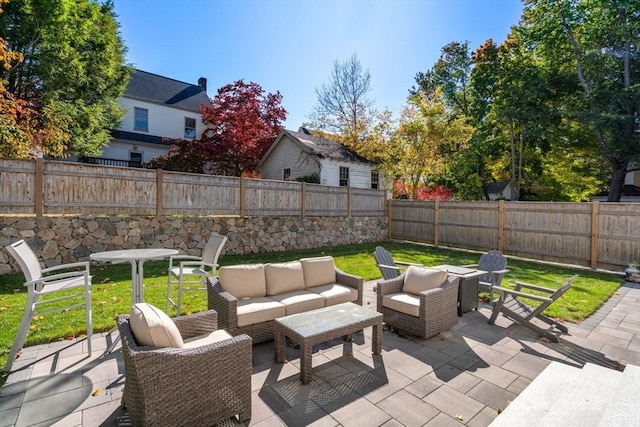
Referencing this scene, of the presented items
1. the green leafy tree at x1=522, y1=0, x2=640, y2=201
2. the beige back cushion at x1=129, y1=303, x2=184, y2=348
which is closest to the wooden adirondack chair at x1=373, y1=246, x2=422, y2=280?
the beige back cushion at x1=129, y1=303, x2=184, y2=348

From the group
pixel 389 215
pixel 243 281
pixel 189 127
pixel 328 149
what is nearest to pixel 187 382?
pixel 243 281

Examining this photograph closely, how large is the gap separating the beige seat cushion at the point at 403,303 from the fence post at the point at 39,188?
739cm

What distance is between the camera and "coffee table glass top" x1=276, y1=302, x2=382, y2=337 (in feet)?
9.94

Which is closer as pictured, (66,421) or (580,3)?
(66,421)

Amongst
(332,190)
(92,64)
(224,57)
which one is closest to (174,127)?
(92,64)

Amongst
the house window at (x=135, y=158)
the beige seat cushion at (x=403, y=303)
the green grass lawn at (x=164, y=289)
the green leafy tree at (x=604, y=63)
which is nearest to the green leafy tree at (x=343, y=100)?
the green leafy tree at (x=604, y=63)

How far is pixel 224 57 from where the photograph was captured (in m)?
12.4

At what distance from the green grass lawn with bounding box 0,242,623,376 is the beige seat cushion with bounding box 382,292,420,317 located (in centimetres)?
234

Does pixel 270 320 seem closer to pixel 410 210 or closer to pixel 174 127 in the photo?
pixel 410 210

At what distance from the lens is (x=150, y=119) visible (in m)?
17.8

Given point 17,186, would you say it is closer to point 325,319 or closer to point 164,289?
point 164,289

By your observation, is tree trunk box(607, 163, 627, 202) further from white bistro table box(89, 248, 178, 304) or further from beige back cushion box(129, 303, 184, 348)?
beige back cushion box(129, 303, 184, 348)

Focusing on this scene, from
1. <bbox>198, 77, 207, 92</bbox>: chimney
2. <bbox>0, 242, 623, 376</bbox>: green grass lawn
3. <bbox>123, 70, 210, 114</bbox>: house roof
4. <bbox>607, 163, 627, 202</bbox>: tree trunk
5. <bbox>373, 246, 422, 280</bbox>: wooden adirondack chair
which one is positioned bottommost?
<bbox>0, 242, 623, 376</bbox>: green grass lawn

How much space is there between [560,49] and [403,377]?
1885 centimetres
